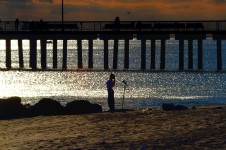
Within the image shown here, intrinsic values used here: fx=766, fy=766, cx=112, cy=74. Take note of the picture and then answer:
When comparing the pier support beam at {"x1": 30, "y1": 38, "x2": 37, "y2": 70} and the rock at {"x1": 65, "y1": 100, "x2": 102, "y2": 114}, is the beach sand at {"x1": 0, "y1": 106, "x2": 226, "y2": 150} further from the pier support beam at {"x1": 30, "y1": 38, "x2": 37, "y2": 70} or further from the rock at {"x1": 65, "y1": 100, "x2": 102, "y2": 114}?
the pier support beam at {"x1": 30, "y1": 38, "x2": 37, "y2": 70}

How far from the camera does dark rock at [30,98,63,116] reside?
92.2 ft

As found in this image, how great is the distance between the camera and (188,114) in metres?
21.8

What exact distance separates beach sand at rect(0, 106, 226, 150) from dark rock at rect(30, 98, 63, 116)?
14.7 ft

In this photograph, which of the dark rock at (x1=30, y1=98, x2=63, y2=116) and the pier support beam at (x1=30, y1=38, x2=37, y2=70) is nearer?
the dark rock at (x1=30, y1=98, x2=63, y2=116)

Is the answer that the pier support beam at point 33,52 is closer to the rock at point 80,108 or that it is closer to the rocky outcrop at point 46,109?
the rocky outcrop at point 46,109

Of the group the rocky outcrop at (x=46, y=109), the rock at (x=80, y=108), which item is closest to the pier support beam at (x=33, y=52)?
the rocky outcrop at (x=46, y=109)

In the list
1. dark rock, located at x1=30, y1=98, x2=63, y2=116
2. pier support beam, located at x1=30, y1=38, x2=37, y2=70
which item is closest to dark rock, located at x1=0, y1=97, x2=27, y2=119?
dark rock, located at x1=30, y1=98, x2=63, y2=116

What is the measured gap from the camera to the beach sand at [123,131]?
16.9 metres

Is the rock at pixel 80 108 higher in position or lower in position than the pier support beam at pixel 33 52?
lower

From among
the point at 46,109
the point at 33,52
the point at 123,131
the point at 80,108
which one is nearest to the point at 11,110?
the point at 46,109

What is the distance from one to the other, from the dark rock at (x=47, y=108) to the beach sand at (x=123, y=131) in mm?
4487

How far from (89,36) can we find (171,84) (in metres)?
8.46

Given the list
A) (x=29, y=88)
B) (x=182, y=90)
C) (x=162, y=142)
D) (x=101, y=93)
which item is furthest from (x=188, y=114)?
(x=29, y=88)

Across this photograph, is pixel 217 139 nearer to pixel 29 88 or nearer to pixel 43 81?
pixel 29 88
